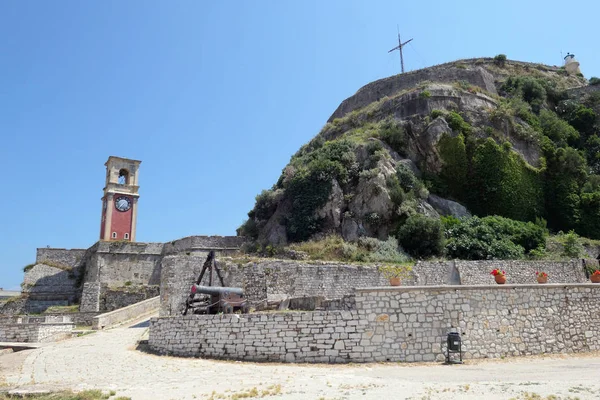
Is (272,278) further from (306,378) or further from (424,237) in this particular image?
(306,378)

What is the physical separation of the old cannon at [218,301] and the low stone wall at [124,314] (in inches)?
349

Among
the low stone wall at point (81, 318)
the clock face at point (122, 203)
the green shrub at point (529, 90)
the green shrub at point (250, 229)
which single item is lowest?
the low stone wall at point (81, 318)

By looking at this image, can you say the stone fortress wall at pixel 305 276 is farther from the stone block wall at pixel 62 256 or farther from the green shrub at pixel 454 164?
the stone block wall at pixel 62 256

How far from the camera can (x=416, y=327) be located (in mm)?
10883

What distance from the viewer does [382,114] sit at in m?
31.2

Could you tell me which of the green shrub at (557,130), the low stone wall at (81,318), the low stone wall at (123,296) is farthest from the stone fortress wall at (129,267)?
the green shrub at (557,130)

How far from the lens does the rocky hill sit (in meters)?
23.9

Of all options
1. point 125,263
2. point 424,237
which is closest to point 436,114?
point 424,237

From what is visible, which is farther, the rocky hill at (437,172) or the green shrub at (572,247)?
the rocky hill at (437,172)

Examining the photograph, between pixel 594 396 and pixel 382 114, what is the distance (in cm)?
2597

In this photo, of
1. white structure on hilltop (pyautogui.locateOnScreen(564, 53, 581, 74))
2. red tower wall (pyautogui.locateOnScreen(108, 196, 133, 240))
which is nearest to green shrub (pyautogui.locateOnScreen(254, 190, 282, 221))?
red tower wall (pyautogui.locateOnScreen(108, 196, 133, 240))

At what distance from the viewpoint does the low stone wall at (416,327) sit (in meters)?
10.8

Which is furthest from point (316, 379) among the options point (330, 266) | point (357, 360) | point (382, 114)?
point (382, 114)

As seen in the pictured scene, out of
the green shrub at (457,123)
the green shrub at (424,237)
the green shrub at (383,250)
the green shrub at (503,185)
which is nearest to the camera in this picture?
the green shrub at (383,250)
